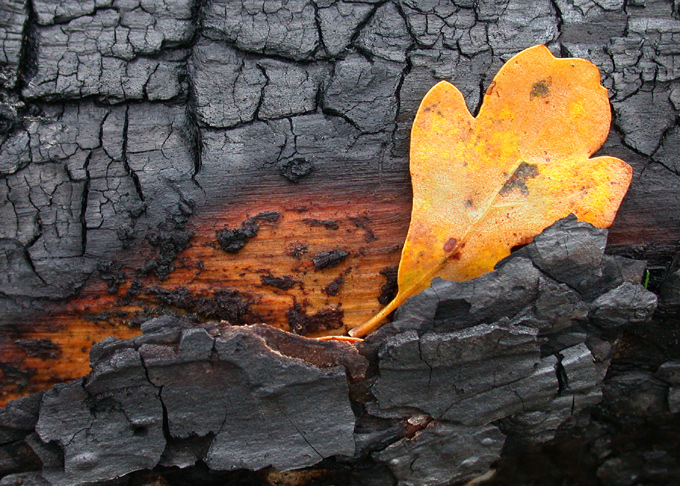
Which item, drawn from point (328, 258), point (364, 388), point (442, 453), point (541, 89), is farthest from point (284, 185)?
point (442, 453)

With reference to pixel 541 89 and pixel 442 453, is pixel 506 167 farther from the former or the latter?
pixel 442 453

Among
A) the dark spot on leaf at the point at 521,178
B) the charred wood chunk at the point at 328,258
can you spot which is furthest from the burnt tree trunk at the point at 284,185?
the dark spot on leaf at the point at 521,178

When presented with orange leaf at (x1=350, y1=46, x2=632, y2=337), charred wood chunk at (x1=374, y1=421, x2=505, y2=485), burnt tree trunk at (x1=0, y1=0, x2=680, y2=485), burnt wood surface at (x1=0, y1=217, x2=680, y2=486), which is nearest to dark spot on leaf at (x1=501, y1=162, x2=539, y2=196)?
orange leaf at (x1=350, y1=46, x2=632, y2=337)

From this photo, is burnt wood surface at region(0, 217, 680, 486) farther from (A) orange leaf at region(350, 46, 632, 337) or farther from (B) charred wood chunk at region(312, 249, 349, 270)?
(B) charred wood chunk at region(312, 249, 349, 270)

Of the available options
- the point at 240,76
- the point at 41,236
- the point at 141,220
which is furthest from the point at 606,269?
the point at 41,236

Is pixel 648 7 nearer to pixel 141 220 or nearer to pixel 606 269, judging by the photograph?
pixel 606 269

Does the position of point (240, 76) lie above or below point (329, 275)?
above

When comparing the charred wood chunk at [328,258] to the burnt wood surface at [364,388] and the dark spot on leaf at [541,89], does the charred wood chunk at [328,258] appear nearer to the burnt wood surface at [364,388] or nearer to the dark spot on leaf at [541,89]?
the burnt wood surface at [364,388]
